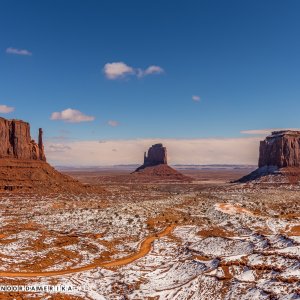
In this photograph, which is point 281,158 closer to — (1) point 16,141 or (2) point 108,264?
(1) point 16,141

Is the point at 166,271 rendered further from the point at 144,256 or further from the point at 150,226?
the point at 150,226

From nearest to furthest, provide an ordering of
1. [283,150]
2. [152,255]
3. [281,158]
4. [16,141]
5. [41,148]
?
1. [152,255]
2. [16,141]
3. [41,148]
4. [281,158]
5. [283,150]

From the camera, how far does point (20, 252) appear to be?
31109 mm

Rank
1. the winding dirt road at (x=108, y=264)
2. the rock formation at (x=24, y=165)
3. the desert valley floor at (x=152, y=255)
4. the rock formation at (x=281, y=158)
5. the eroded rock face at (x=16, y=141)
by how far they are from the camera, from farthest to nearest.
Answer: the rock formation at (x=281, y=158)
the eroded rock face at (x=16, y=141)
the rock formation at (x=24, y=165)
the winding dirt road at (x=108, y=264)
the desert valley floor at (x=152, y=255)

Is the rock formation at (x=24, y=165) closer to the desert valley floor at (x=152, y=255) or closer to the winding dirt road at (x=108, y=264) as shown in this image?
the desert valley floor at (x=152, y=255)

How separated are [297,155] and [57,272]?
119722 millimetres

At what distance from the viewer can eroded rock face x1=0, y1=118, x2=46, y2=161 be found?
86050mm

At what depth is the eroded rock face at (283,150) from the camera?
419ft

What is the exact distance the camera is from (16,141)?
87438 mm

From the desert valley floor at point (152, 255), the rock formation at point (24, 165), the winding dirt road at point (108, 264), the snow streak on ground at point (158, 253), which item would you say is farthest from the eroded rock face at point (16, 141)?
the winding dirt road at point (108, 264)

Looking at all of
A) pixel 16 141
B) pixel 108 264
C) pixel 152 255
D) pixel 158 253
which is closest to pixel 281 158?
pixel 16 141

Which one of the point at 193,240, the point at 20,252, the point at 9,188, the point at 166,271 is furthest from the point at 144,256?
the point at 9,188

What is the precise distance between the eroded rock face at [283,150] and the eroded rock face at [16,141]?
277ft

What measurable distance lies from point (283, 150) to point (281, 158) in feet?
10.0
